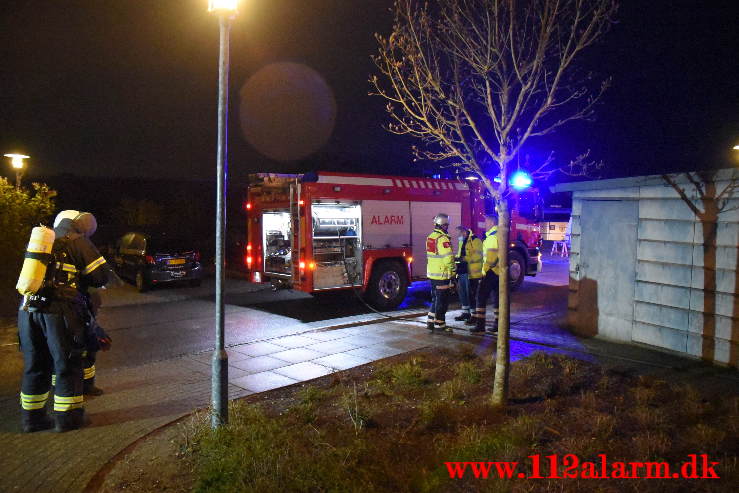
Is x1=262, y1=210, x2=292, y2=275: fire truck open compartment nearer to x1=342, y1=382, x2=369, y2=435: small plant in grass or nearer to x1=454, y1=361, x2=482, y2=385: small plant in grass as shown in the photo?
x1=454, y1=361, x2=482, y2=385: small plant in grass

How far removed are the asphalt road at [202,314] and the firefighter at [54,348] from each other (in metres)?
1.97

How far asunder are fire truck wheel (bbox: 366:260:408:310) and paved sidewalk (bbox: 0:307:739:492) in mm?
→ 1157

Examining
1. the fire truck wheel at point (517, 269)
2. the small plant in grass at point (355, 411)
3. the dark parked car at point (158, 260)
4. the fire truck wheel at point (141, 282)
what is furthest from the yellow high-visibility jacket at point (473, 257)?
the fire truck wheel at point (141, 282)

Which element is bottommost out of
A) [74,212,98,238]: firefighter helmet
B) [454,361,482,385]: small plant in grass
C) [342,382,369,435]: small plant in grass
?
[342,382,369,435]: small plant in grass

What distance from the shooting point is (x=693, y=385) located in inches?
231

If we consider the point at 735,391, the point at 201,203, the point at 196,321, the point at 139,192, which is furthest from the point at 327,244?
the point at 139,192

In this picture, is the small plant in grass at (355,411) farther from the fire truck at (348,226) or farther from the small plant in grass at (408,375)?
the fire truck at (348,226)

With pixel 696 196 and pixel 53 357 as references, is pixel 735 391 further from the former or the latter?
pixel 53 357

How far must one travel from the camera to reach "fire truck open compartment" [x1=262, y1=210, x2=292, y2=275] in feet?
37.1

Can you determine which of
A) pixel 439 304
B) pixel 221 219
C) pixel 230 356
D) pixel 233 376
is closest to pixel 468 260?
pixel 439 304

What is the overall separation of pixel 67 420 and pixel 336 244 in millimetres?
6263

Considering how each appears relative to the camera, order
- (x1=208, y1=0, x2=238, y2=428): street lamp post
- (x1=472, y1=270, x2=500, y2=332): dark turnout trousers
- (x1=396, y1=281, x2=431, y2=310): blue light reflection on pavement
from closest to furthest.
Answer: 1. (x1=208, y1=0, x2=238, y2=428): street lamp post
2. (x1=472, y1=270, x2=500, y2=332): dark turnout trousers
3. (x1=396, y1=281, x2=431, y2=310): blue light reflection on pavement

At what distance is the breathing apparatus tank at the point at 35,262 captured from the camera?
4621 mm

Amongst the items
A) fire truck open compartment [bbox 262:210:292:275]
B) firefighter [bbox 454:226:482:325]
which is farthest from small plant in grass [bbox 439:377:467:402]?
fire truck open compartment [bbox 262:210:292:275]
